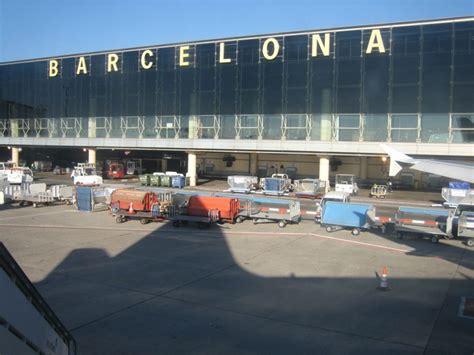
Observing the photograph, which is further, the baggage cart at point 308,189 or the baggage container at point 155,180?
the baggage container at point 155,180

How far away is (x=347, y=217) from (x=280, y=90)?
2998cm

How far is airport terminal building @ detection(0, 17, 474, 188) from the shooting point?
1809 inches

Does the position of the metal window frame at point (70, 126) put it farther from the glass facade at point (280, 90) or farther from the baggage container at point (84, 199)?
the baggage container at point (84, 199)

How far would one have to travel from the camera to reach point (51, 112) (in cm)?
6769

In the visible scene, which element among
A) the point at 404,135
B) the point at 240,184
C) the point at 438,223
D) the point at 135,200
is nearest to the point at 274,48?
the point at 240,184

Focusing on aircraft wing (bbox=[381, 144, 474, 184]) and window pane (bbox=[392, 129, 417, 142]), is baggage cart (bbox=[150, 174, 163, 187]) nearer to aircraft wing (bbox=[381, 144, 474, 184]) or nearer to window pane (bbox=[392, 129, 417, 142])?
window pane (bbox=[392, 129, 417, 142])

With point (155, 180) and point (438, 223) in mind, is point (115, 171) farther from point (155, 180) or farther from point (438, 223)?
point (438, 223)

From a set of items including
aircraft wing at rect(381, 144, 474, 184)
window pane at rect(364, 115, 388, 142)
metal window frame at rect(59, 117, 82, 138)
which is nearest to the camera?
aircraft wing at rect(381, 144, 474, 184)

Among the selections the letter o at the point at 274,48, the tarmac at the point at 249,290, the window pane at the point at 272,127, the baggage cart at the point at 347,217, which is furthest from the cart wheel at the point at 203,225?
the letter o at the point at 274,48

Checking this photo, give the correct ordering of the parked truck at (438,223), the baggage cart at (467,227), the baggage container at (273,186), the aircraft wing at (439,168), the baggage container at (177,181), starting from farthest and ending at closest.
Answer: the baggage container at (177,181) → the baggage container at (273,186) → the parked truck at (438,223) → the baggage cart at (467,227) → the aircraft wing at (439,168)

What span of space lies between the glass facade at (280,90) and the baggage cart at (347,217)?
24665 mm

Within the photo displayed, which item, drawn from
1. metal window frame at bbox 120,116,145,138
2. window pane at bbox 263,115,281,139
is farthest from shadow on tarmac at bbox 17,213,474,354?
metal window frame at bbox 120,116,145,138

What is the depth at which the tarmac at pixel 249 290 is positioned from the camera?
1030 centimetres

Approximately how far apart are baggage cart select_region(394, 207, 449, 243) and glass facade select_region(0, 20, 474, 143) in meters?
24.2
